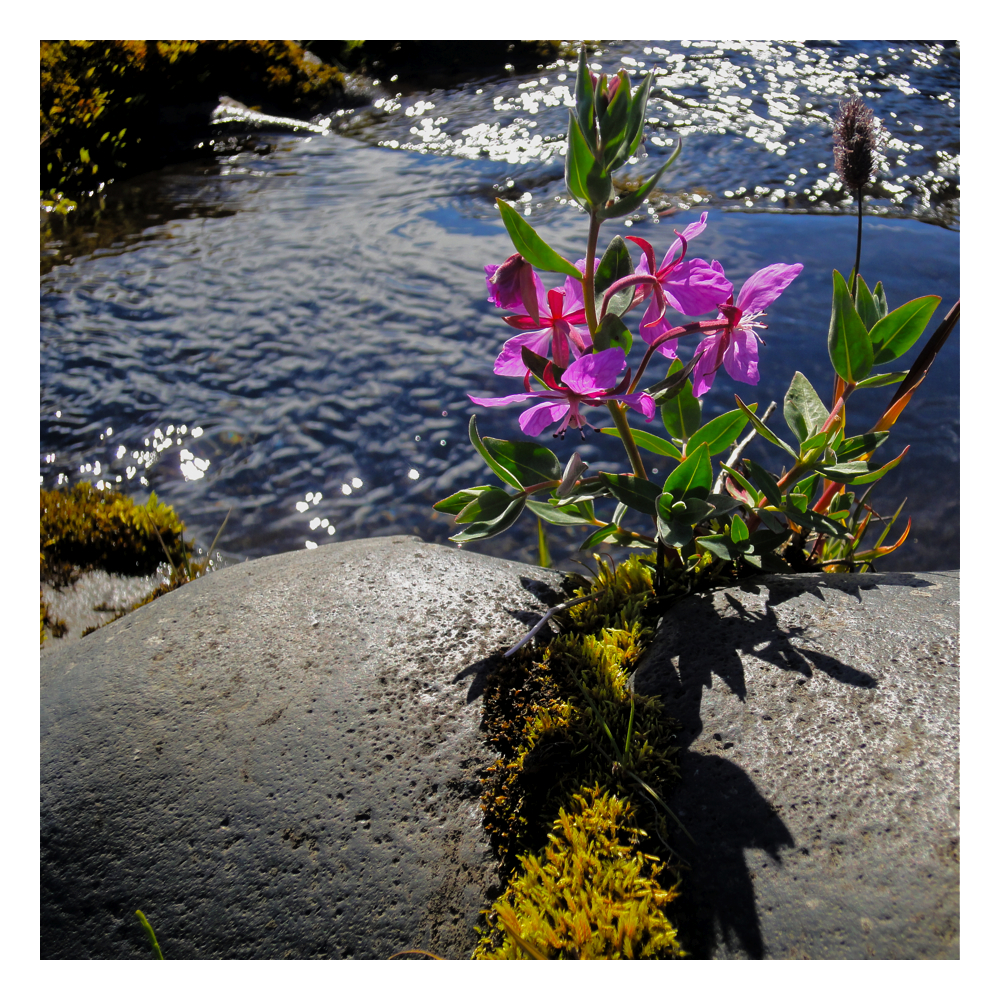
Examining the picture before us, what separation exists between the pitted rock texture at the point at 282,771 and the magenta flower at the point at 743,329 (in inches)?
41.0

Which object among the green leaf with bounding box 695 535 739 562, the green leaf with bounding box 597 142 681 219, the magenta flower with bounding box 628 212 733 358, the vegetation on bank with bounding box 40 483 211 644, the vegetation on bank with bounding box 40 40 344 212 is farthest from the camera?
the vegetation on bank with bounding box 40 40 344 212

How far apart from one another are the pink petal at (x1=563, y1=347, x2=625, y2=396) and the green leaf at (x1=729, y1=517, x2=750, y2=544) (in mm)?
662

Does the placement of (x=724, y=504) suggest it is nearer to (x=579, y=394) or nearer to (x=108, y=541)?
(x=579, y=394)

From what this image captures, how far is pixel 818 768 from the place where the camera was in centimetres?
161

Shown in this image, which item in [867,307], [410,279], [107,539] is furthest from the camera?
[410,279]

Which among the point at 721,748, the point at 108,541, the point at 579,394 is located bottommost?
the point at 108,541

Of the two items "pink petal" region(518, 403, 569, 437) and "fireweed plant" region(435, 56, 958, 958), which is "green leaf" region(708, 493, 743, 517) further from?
"pink petal" region(518, 403, 569, 437)

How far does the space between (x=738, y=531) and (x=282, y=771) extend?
1.44m

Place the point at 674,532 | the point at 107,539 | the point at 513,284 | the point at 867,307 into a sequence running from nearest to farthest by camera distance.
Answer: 1. the point at 513,284
2. the point at 674,532
3. the point at 867,307
4. the point at 107,539

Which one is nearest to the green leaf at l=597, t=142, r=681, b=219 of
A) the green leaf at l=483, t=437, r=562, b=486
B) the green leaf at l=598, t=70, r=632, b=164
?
the green leaf at l=598, t=70, r=632, b=164

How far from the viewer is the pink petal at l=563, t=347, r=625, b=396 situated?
1505 mm

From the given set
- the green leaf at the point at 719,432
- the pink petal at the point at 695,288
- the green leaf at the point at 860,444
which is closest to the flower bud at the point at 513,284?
the pink petal at the point at 695,288

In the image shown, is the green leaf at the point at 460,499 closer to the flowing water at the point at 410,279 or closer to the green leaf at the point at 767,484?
the green leaf at the point at 767,484

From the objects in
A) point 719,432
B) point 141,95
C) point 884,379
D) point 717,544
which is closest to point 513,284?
point 719,432
